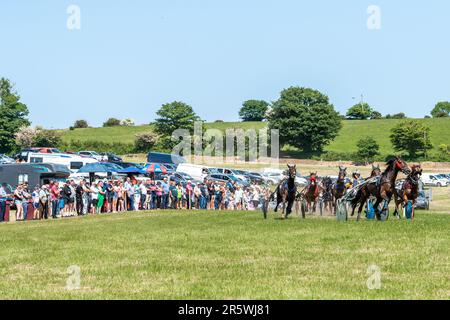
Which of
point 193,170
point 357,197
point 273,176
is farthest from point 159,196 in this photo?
point 273,176

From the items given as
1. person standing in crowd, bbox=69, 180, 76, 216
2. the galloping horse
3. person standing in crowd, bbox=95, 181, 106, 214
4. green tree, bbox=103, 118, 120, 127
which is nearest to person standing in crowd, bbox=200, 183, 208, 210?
person standing in crowd, bbox=95, 181, 106, 214

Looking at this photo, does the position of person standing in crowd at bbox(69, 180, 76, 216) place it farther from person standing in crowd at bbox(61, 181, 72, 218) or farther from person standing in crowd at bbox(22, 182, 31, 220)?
person standing in crowd at bbox(22, 182, 31, 220)

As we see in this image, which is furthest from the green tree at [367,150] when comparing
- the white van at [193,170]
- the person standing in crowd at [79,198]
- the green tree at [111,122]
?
the green tree at [111,122]

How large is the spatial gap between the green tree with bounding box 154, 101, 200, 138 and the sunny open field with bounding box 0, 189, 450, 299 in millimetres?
109935

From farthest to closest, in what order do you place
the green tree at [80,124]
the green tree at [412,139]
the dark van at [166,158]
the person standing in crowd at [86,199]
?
the green tree at [80,124]
the green tree at [412,139]
the dark van at [166,158]
the person standing in crowd at [86,199]

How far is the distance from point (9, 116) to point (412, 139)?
68954 mm

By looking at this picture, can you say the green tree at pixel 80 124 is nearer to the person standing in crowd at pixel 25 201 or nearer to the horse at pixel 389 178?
the person standing in crowd at pixel 25 201

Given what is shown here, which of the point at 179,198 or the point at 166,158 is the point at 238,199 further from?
the point at 166,158

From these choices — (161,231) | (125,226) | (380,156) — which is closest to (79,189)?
(125,226)

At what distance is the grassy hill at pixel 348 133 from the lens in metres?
143

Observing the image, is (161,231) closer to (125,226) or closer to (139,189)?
(125,226)

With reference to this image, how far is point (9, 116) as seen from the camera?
131000mm

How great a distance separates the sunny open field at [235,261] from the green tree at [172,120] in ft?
361

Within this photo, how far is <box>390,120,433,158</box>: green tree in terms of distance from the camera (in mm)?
128000
